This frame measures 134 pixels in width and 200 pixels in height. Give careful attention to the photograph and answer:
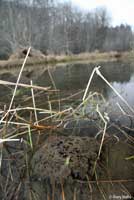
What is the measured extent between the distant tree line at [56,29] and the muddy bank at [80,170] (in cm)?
2025

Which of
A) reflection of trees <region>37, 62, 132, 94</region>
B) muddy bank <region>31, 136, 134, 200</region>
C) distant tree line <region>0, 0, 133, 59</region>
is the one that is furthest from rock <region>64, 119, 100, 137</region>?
distant tree line <region>0, 0, 133, 59</region>

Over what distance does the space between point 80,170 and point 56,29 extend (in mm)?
29435

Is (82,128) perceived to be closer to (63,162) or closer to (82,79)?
(63,162)

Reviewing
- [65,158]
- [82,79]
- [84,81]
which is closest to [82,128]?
[65,158]

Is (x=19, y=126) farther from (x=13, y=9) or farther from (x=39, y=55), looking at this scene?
(x=13, y=9)

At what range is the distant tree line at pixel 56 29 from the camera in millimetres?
24875

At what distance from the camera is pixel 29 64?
19.3m

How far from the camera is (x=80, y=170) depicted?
2.30 metres

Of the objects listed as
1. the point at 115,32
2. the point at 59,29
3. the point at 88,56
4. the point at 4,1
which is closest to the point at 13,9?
the point at 4,1

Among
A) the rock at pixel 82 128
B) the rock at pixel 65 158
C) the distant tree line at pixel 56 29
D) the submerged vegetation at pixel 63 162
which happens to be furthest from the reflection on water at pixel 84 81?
the distant tree line at pixel 56 29

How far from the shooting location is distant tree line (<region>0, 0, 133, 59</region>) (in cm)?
2488

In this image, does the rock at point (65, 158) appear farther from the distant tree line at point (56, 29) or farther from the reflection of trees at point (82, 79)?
the distant tree line at point (56, 29)

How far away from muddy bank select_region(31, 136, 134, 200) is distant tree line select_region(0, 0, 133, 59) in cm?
2025

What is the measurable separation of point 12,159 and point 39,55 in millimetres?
19019
